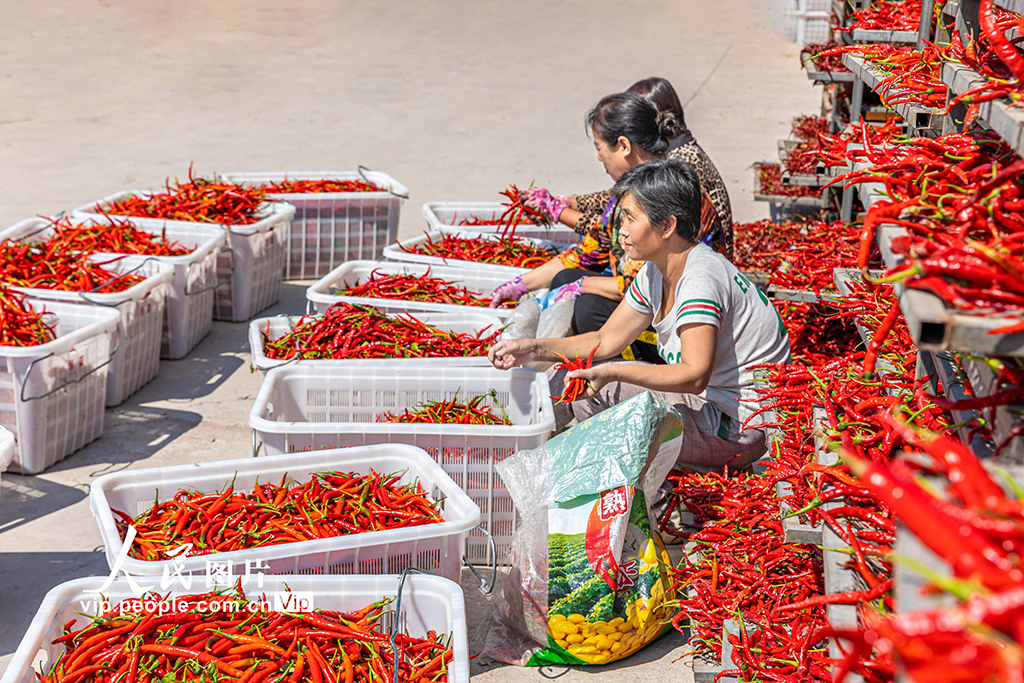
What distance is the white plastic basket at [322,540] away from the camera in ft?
8.52

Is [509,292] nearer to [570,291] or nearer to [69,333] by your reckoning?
[570,291]

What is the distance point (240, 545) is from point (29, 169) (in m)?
7.93

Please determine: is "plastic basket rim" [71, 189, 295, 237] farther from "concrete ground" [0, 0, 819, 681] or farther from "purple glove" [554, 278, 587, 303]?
"purple glove" [554, 278, 587, 303]

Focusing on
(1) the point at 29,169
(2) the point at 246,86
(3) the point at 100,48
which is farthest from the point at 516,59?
(1) the point at 29,169

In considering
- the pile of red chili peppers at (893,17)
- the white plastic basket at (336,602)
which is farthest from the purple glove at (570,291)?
the white plastic basket at (336,602)

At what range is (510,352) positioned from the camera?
11.5 ft

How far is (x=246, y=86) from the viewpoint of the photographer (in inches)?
559

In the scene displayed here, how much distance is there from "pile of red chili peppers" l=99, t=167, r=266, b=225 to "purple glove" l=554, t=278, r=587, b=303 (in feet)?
7.59

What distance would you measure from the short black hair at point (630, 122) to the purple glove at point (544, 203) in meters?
0.84

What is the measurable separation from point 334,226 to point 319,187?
304mm

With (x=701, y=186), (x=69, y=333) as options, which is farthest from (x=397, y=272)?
(x=701, y=186)

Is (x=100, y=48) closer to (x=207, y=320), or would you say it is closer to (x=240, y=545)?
(x=207, y=320)

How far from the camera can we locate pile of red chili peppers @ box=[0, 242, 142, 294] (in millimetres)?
4438

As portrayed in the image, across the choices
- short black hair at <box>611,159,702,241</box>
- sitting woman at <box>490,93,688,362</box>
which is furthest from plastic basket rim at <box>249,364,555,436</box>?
sitting woman at <box>490,93,688,362</box>
